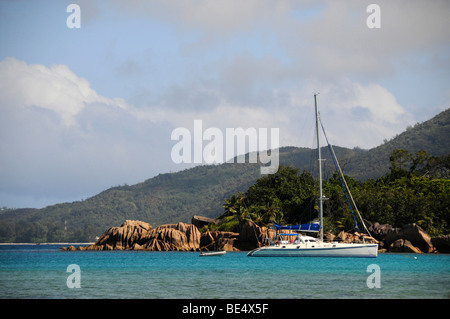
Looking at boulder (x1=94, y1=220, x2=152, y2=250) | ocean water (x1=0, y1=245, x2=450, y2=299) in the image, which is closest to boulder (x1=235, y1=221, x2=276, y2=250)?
boulder (x1=94, y1=220, x2=152, y2=250)

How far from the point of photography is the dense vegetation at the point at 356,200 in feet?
244

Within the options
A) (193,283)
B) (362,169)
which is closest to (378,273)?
(193,283)

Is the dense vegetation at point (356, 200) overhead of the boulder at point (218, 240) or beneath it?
overhead

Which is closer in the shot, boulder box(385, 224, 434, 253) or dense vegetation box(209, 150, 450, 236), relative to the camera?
boulder box(385, 224, 434, 253)

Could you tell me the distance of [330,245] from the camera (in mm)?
52094

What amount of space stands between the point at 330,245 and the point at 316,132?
509 inches

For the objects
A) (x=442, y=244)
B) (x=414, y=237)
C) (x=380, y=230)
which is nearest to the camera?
(x=442, y=244)

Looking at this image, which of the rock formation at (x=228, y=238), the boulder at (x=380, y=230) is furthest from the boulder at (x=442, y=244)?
the boulder at (x=380, y=230)

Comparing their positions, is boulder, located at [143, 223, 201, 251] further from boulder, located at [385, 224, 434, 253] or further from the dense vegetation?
boulder, located at [385, 224, 434, 253]

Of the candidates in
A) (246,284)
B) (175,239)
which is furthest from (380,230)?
(246,284)

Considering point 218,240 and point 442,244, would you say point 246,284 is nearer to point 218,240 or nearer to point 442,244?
point 442,244

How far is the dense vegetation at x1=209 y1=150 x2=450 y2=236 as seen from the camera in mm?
74438

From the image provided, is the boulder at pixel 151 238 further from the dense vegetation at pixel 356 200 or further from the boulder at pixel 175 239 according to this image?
the dense vegetation at pixel 356 200

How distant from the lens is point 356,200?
7981cm
